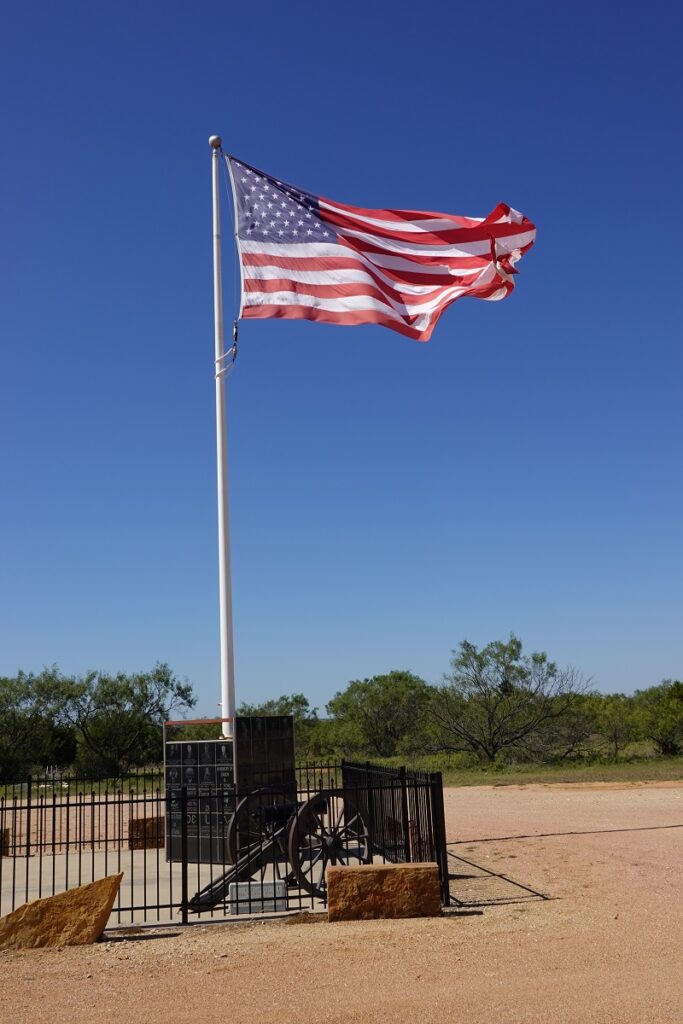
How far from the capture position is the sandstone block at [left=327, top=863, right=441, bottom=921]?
9.22 meters

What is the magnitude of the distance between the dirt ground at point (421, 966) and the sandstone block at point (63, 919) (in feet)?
0.61

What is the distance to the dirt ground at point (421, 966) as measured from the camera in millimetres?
6445

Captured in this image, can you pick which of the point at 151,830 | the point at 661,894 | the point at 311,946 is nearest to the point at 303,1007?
the point at 311,946

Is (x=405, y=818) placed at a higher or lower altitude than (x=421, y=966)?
higher

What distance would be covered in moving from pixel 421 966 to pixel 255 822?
4.89 m

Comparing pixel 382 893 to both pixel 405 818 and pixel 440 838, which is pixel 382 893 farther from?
pixel 405 818

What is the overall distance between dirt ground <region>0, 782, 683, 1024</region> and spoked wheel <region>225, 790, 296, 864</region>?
4.74 feet

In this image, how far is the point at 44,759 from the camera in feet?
123

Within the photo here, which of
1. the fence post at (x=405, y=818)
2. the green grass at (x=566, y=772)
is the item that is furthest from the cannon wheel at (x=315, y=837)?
the green grass at (x=566, y=772)

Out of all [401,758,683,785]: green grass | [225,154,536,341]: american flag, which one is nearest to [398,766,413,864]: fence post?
[225,154,536,341]: american flag

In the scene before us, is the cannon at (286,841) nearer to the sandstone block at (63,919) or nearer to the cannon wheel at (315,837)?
the cannon wheel at (315,837)

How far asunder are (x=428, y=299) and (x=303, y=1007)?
10.1 meters

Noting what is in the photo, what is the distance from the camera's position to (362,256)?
1378 centimetres

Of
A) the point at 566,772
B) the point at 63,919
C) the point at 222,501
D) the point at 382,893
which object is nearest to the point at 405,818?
the point at 382,893
